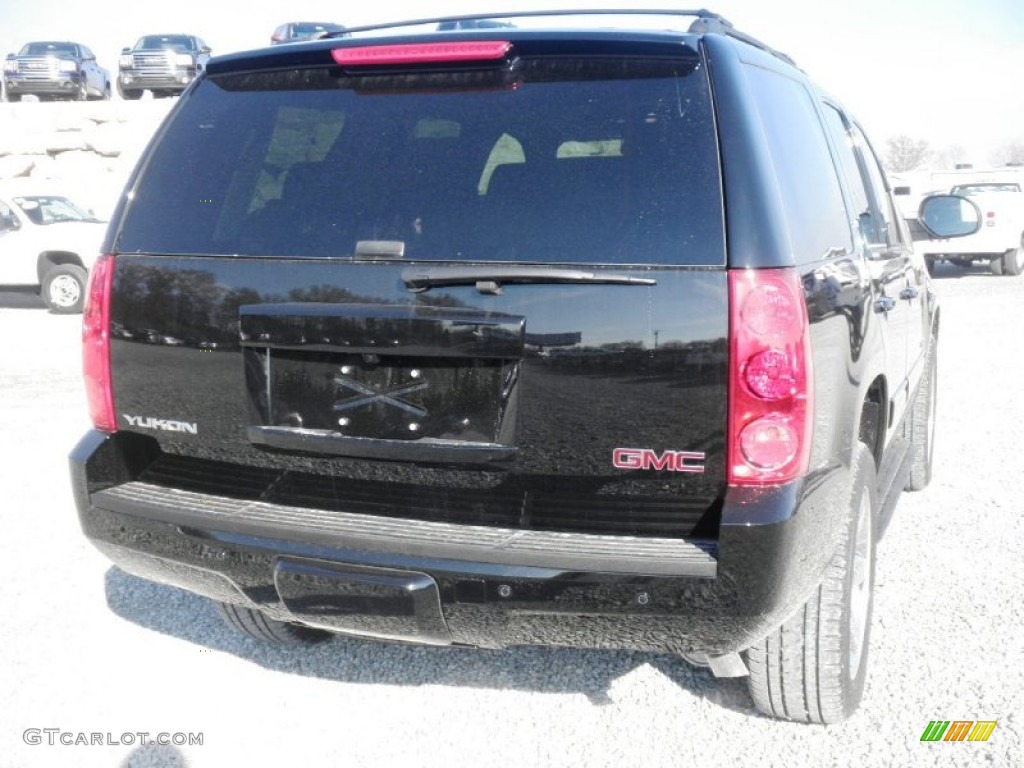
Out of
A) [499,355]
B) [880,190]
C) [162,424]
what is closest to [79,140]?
[880,190]

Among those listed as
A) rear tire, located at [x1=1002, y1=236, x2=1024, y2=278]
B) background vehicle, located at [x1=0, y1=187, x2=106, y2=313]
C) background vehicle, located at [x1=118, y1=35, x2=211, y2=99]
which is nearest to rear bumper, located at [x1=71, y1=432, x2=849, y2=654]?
background vehicle, located at [x1=0, y1=187, x2=106, y2=313]

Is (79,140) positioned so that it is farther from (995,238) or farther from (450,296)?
(450,296)

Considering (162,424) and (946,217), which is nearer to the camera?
(162,424)

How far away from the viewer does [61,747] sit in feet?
9.71

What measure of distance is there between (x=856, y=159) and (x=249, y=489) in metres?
2.72

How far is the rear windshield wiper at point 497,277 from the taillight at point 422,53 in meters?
0.58

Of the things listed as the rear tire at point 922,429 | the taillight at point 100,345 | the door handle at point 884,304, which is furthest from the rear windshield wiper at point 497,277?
the rear tire at point 922,429

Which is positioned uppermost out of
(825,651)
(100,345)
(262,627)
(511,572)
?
(100,345)

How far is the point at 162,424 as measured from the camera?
109 inches

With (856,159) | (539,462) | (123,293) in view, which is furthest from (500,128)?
(856,159)

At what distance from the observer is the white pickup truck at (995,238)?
1750 cm

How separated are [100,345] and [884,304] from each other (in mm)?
2470

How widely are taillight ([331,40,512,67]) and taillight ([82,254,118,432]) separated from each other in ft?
2.98

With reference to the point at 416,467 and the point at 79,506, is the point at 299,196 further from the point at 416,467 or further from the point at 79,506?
the point at 79,506
